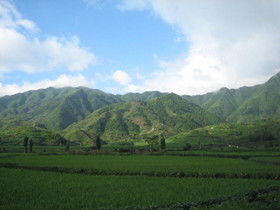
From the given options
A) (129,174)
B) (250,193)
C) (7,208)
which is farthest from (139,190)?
(129,174)

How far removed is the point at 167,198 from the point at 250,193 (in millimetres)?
8575

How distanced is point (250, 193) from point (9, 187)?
1032 inches

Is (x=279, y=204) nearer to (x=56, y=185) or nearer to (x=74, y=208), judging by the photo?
(x=74, y=208)

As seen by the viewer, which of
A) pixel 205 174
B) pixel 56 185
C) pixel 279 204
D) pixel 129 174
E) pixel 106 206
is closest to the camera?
pixel 279 204

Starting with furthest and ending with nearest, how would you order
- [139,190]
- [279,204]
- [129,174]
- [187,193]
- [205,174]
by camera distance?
1. [129,174]
2. [205,174]
3. [139,190]
4. [187,193]
5. [279,204]

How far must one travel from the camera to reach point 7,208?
21.8 metres

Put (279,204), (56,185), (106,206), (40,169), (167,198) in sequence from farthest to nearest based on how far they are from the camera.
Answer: (40,169)
(56,185)
(167,198)
(106,206)
(279,204)

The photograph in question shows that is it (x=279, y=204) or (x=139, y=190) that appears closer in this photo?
(x=279, y=204)

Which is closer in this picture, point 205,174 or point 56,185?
point 56,185

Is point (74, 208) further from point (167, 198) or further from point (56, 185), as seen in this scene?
point (56, 185)

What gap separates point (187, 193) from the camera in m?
28.2

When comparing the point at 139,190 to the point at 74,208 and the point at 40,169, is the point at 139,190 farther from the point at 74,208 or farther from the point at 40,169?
the point at 40,169

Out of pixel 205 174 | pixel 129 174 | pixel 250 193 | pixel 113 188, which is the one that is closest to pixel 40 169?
pixel 129 174

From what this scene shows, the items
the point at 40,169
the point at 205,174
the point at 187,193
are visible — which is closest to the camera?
the point at 187,193
